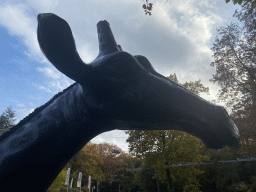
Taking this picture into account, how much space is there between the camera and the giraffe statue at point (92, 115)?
37.0 inches

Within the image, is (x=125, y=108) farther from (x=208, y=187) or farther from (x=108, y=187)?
(x=108, y=187)

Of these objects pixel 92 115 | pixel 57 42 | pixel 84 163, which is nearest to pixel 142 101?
pixel 92 115

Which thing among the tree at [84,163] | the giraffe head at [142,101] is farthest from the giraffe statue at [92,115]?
the tree at [84,163]

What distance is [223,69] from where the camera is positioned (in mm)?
12914

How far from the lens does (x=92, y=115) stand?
1.04 m

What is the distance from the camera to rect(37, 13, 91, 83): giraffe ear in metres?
0.87

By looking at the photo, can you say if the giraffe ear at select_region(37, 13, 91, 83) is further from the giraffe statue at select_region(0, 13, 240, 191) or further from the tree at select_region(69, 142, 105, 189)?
the tree at select_region(69, 142, 105, 189)

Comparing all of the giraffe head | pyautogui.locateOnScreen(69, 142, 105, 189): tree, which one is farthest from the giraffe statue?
pyautogui.locateOnScreen(69, 142, 105, 189): tree

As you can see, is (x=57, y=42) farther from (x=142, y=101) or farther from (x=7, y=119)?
(x=7, y=119)

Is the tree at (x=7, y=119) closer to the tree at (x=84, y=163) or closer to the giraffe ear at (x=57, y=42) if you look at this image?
the tree at (x=84, y=163)

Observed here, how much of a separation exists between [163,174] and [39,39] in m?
17.7

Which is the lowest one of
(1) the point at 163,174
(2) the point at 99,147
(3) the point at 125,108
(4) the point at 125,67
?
(1) the point at 163,174

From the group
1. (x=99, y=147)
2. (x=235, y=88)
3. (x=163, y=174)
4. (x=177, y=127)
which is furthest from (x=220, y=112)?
(x=99, y=147)

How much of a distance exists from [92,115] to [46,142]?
0.28 metres
